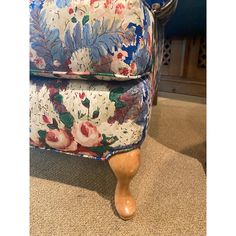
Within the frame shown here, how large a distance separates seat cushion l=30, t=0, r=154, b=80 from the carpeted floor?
1.10 ft

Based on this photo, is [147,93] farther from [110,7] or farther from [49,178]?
[49,178]

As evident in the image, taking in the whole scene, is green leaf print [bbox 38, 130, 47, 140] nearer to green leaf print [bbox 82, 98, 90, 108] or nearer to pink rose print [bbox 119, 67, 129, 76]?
green leaf print [bbox 82, 98, 90, 108]

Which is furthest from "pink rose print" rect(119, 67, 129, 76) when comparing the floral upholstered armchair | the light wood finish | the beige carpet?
the light wood finish

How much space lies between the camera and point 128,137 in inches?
19.0

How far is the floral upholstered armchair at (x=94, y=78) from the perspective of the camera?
15.8 inches

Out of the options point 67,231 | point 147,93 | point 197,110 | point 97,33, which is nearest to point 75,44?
point 97,33

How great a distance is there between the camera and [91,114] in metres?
0.47

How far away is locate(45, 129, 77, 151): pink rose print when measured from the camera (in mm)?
511

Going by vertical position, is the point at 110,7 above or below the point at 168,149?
above

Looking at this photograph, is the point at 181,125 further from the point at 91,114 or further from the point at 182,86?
the point at 91,114

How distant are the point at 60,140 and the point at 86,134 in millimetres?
71

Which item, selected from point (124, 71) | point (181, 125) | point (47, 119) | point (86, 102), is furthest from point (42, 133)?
point (181, 125)
